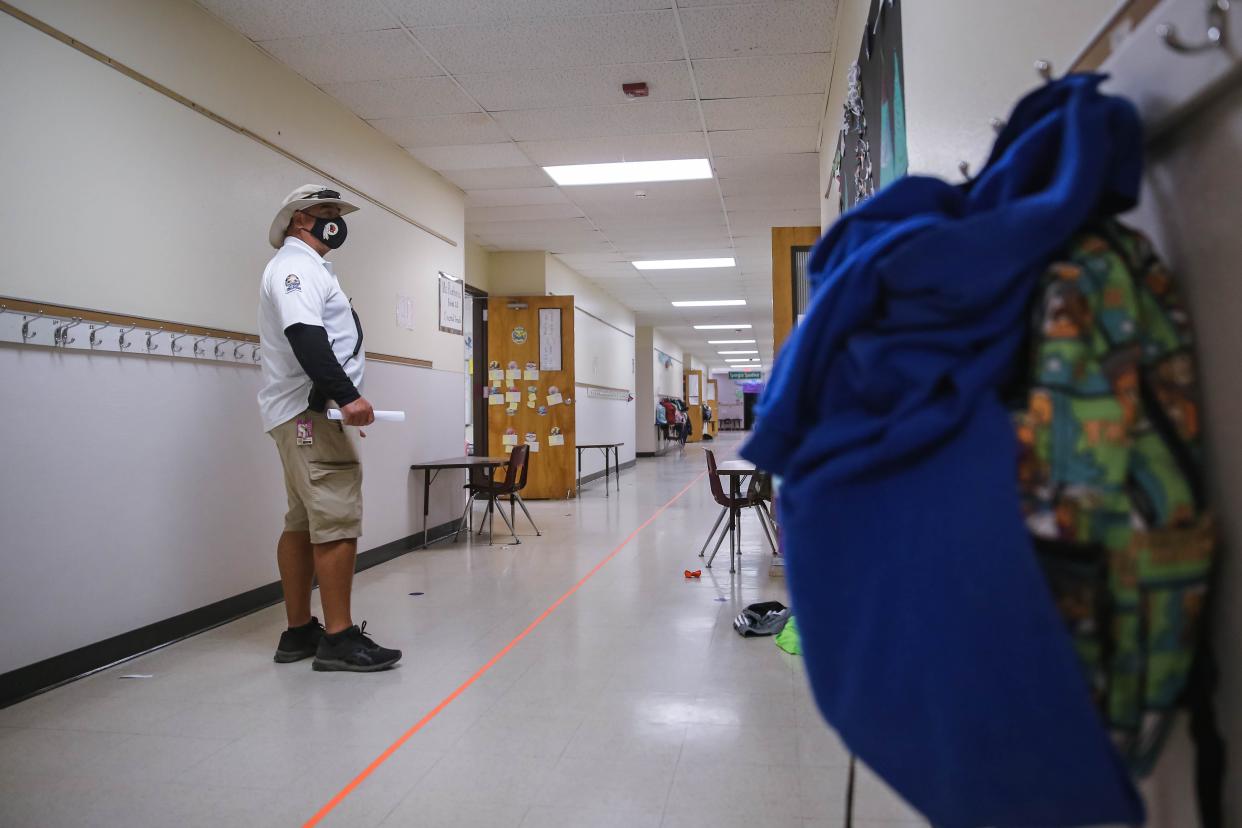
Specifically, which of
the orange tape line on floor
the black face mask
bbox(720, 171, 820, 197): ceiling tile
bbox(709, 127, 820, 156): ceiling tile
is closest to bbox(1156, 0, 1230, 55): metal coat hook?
the orange tape line on floor

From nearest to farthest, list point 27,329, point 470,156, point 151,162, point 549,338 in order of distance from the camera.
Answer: point 27,329, point 151,162, point 470,156, point 549,338

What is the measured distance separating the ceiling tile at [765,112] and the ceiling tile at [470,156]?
4.81 feet

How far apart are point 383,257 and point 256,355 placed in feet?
5.03

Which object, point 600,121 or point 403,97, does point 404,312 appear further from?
point 600,121

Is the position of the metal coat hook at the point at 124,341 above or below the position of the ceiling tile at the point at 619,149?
below

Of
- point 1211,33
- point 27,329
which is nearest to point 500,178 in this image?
point 27,329

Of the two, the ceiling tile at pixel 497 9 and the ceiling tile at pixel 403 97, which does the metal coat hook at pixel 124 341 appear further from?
the ceiling tile at pixel 403 97

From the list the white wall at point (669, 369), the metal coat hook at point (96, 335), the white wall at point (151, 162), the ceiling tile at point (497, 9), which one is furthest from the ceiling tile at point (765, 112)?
the white wall at point (669, 369)

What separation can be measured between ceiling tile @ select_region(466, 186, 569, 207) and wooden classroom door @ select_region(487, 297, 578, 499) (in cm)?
179

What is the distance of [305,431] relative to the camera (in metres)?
2.95

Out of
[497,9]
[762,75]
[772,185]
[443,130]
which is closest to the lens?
[497,9]

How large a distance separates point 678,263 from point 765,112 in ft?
15.9

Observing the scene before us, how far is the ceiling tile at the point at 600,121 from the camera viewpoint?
5012mm

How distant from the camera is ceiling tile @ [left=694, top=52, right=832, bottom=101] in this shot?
438 cm
